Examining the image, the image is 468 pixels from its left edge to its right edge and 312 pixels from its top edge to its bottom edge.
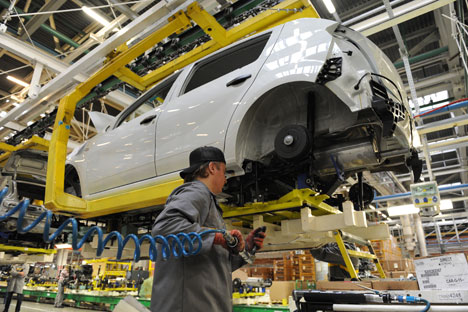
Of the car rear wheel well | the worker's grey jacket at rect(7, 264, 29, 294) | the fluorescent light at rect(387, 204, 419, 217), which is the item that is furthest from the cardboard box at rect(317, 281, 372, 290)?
the worker's grey jacket at rect(7, 264, 29, 294)

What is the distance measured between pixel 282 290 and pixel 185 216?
20.9 ft

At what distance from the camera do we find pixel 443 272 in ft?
5.51

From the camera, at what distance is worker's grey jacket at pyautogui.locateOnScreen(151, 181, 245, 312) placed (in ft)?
4.19

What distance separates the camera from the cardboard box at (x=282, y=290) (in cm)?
684

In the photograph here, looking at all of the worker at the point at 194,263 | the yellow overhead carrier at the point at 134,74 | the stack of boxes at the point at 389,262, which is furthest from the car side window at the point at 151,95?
the stack of boxes at the point at 389,262

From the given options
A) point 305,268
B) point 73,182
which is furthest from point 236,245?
point 305,268

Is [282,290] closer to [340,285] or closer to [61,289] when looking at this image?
[340,285]

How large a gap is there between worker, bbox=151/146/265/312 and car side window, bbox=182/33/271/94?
4.96 feet

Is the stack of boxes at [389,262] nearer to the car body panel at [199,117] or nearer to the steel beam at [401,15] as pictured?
the steel beam at [401,15]

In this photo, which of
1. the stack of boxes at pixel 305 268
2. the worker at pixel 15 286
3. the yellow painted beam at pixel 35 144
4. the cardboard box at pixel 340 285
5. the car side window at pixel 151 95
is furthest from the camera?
A: the stack of boxes at pixel 305 268

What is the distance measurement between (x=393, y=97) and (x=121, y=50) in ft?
9.89

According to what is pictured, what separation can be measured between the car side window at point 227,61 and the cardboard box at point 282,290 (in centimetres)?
547

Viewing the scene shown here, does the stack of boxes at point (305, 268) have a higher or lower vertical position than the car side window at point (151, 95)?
lower

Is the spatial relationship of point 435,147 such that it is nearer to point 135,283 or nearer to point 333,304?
point 333,304
